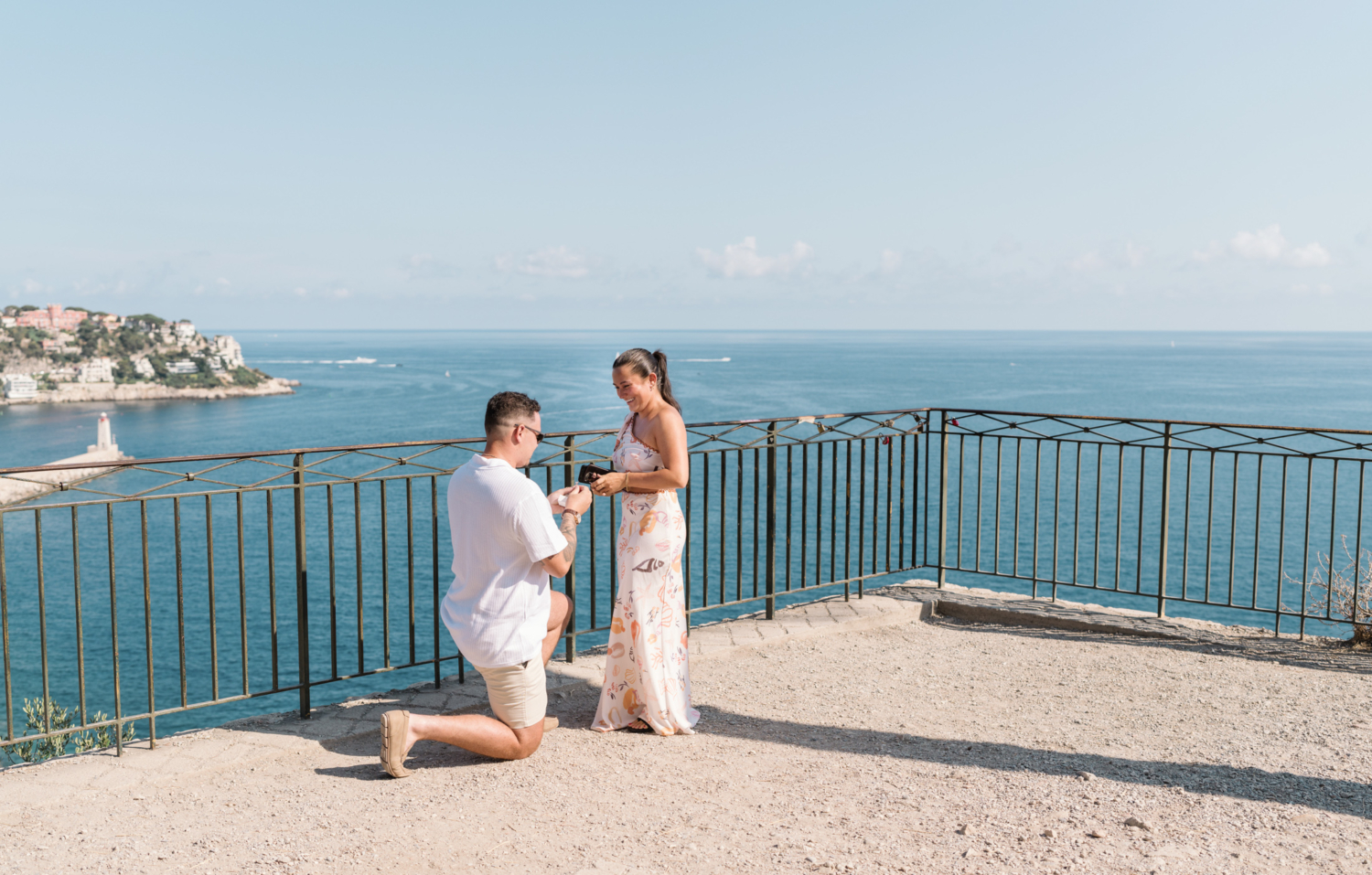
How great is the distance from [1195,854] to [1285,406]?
9175 centimetres

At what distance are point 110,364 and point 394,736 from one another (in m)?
139

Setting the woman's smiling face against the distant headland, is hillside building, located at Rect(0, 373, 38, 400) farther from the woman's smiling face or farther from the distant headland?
the woman's smiling face

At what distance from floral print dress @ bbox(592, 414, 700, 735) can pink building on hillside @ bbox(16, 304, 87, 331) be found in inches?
6095

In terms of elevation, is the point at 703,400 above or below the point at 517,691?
below

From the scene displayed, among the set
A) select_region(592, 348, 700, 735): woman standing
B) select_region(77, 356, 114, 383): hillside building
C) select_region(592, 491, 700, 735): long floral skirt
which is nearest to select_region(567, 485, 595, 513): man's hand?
select_region(592, 348, 700, 735): woman standing

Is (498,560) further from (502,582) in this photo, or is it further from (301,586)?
(301,586)

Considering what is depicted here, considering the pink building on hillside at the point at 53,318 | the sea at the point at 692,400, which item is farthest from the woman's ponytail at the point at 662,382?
the pink building on hillside at the point at 53,318

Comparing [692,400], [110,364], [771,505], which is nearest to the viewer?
[771,505]

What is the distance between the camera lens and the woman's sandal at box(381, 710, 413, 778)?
3.92 meters

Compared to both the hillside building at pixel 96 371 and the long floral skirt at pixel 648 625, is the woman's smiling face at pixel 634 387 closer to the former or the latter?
the long floral skirt at pixel 648 625

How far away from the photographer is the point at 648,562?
14.9 feet

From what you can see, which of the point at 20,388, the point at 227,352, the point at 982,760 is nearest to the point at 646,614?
the point at 982,760

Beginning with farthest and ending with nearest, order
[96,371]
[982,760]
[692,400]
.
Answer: [96,371] → [692,400] → [982,760]

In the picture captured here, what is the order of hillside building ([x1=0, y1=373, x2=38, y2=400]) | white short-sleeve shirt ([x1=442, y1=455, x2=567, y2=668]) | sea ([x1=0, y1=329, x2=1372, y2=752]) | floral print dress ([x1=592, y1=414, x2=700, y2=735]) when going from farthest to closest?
hillside building ([x1=0, y1=373, x2=38, y2=400]) < sea ([x1=0, y1=329, x2=1372, y2=752]) < floral print dress ([x1=592, y1=414, x2=700, y2=735]) < white short-sleeve shirt ([x1=442, y1=455, x2=567, y2=668])
